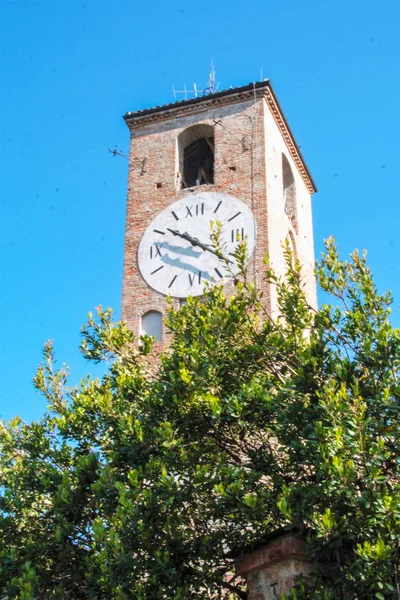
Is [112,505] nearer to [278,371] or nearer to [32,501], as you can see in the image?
[32,501]

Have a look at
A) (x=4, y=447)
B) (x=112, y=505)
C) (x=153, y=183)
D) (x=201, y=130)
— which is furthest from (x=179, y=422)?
(x=201, y=130)

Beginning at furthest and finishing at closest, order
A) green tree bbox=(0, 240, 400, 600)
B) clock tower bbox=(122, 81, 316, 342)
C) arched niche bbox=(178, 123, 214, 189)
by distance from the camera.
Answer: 1. arched niche bbox=(178, 123, 214, 189)
2. clock tower bbox=(122, 81, 316, 342)
3. green tree bbox=(0, 240, 400, 600)

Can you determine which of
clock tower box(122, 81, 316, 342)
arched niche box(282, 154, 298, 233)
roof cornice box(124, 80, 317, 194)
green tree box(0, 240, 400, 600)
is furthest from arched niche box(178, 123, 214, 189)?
green tree box(0, 240, 400, 600)

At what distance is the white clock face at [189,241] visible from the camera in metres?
18.6

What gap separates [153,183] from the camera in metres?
20.8

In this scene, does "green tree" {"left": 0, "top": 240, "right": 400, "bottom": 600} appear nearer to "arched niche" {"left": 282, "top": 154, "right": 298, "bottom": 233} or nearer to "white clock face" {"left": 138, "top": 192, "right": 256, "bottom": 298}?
"white clock face" {"left": 138, "top": 192, "right": 256, "bottom": 298}

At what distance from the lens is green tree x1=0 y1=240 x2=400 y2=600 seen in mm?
8688

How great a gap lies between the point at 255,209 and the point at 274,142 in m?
2.97

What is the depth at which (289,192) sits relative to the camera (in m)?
22.6

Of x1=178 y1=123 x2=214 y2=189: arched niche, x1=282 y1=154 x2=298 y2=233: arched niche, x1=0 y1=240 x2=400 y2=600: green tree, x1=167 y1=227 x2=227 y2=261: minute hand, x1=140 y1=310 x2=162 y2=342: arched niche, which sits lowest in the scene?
x1=0 y1=240 x2=400 y2=600: green tree

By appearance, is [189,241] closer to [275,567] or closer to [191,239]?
[191,239]

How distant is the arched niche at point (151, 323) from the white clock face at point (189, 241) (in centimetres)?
53

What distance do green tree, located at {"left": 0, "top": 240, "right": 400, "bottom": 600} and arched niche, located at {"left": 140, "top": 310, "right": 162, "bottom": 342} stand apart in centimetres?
634

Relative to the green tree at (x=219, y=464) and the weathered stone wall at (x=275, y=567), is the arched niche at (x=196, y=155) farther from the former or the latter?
the weathered stone wall at (x=275, y=567)
